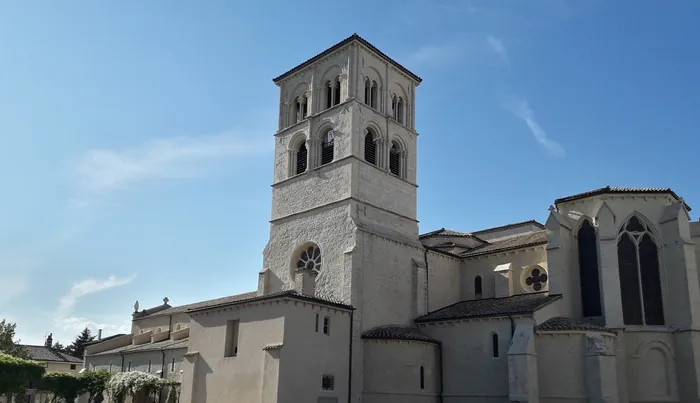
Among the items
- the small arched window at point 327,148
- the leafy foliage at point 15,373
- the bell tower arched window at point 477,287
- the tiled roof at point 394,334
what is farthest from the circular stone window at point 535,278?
the leafy foliage at point 15,373

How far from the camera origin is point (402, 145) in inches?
1582

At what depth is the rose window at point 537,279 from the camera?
35.7 m

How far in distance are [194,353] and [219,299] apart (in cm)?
1888

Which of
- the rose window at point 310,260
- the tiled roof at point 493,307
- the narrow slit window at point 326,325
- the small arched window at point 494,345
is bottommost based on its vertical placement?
the small arched window at point 494,345

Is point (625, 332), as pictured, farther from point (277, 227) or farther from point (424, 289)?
point (277, 227)

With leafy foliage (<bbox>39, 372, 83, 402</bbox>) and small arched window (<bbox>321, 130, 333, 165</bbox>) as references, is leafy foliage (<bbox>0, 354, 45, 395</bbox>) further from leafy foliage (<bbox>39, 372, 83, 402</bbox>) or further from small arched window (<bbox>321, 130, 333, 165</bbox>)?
small arched window (<bbox>321, 130, 333, 165</bbox>)

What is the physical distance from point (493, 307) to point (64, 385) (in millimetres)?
31400

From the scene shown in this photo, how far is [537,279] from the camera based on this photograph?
118 ft

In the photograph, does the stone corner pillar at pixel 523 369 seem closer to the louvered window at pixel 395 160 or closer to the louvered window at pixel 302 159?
the louvered window at pixel 395 160

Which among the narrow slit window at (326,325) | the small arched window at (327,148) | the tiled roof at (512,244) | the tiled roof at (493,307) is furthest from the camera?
the small arched window at (327,148)

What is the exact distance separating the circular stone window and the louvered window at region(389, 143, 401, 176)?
10.3 meters

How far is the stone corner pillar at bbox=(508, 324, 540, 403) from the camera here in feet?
90.4

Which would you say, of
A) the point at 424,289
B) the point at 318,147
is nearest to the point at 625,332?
the point at 424,289

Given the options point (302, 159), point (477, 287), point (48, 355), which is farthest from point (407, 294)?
Answer: point (48, 355)
